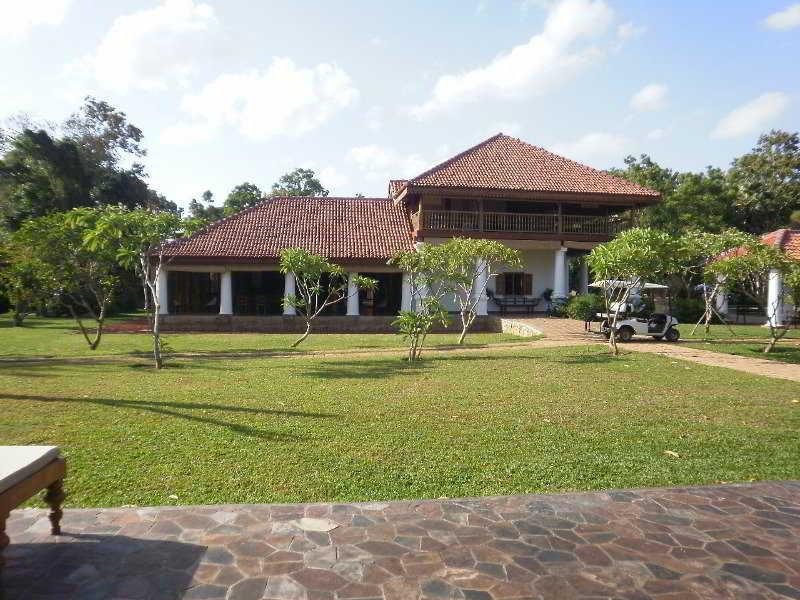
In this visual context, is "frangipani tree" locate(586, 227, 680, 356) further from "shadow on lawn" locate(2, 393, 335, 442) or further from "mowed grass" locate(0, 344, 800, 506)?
"shadow on lawn" locate(2, 393, 335, 442)

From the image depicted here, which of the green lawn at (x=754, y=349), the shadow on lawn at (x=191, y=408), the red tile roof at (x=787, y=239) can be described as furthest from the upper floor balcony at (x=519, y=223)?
the shadow on lawn at (x=191, y=408)

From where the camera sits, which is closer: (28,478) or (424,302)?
(28,478)

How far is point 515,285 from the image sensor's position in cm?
2162

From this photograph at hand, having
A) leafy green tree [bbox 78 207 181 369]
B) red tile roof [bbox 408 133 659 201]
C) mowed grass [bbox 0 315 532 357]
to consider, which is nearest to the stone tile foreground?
leafy green tree [bbox 78 207 181 369]

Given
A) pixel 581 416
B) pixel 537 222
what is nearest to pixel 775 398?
pixel 581 416

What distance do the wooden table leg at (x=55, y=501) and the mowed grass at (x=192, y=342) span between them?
28.3 ft

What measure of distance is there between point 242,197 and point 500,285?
21544 millimetres

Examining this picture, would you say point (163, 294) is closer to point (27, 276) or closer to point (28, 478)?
point (27, 276)

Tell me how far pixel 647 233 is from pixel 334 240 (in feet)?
39.8

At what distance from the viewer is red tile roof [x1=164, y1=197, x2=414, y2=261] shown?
19.1 m

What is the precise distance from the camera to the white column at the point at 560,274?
20344mm

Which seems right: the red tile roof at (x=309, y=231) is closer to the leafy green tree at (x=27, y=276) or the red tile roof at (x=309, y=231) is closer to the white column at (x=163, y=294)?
the white column at (x=163, y=294)

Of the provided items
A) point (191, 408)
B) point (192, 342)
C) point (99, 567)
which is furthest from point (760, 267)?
point (192, 342)

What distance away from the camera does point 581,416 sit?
6.22m
